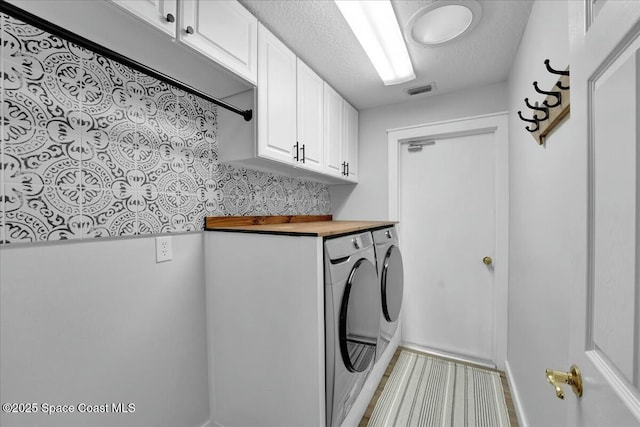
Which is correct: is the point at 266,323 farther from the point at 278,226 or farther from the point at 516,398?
the point at 516,398

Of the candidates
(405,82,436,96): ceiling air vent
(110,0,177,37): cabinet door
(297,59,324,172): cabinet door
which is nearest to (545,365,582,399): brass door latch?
(297,59,324,172): cabinet door

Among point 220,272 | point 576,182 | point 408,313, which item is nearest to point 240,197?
point 220,272

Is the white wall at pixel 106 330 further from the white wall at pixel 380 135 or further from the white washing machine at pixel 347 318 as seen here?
the white wall at pixel 380 135

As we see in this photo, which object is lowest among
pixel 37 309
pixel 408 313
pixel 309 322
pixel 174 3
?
pixel 408 313

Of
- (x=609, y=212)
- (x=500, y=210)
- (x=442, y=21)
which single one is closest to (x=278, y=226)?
(x=609, y=212)

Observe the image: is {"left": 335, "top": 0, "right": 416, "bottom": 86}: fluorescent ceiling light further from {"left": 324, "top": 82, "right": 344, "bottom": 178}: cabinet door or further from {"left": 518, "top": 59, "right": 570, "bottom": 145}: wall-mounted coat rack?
{"left": 518, "top": 59, "right": 570, "bottom": 145}: wall-mounted coat rack

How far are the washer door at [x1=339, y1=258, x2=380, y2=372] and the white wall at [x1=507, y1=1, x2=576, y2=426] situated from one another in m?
0.80

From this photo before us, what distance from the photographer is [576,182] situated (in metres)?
0.62

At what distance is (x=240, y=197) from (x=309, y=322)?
0.95 metres

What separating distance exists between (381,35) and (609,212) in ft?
4.66

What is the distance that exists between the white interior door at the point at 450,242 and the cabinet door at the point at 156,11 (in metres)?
2.07

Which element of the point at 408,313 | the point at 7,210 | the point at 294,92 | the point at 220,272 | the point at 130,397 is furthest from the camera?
the point at 408,313

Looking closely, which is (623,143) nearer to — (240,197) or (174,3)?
(174,3)

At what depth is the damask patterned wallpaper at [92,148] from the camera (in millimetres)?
864
